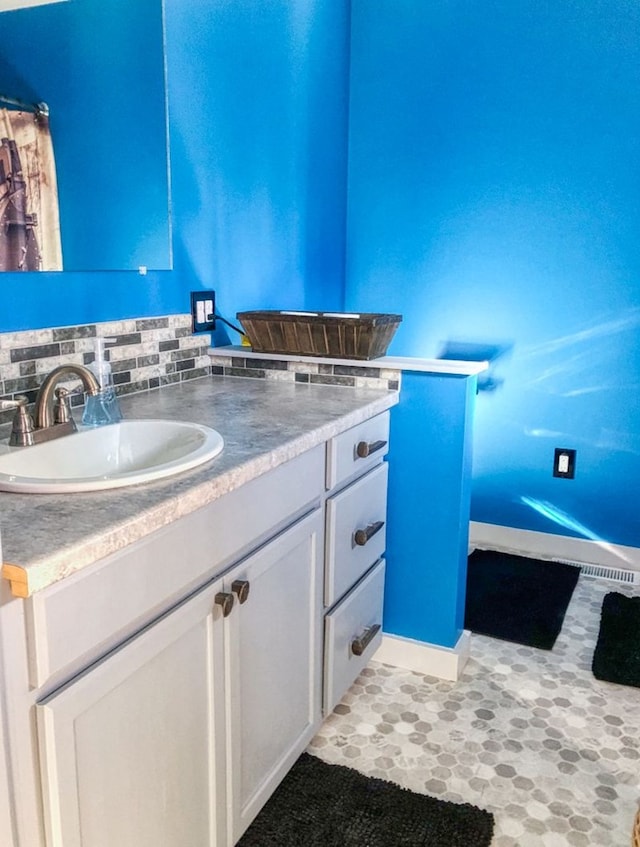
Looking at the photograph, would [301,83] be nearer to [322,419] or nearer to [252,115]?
[252,115]

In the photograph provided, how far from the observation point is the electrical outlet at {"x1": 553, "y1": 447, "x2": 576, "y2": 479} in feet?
9.31

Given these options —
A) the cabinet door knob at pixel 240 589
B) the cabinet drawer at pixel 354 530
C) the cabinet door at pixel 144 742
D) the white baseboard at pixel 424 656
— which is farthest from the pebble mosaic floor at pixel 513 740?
Answer: the cabinet door knob at pixel 240 589

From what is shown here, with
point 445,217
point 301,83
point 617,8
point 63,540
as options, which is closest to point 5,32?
point 63,540

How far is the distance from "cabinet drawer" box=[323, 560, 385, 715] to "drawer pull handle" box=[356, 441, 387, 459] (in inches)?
13.8

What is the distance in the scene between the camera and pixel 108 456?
141 cm

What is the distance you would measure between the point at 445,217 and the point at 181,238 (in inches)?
50.2

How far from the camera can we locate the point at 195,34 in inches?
77.8

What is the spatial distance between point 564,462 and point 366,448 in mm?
1380

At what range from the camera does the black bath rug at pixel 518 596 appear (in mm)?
2361

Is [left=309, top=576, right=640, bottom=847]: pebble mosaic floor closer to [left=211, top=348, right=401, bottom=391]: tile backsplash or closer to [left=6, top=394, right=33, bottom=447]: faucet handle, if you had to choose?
[left=211, top=348, right=401, bottom=391]: tile backsplash

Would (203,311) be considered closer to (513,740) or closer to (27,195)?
(27,195)

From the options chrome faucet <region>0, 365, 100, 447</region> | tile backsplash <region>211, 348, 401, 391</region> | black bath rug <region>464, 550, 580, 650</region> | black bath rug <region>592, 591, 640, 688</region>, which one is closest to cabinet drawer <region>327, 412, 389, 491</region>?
tile backsplash <region>211, 348, 401, 391</region>

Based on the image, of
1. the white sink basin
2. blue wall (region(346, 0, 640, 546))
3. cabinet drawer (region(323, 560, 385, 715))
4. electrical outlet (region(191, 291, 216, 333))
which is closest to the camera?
the white sink basin

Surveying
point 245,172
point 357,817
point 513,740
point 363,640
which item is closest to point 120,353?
point 245,172
